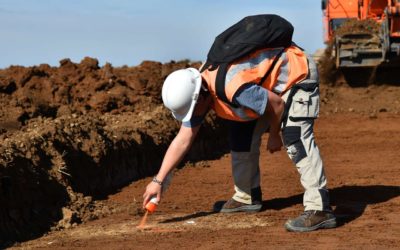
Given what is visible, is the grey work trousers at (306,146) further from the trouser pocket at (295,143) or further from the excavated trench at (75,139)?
the excavated trench at (75,139)

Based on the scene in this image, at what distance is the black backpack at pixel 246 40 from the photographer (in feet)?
23.0

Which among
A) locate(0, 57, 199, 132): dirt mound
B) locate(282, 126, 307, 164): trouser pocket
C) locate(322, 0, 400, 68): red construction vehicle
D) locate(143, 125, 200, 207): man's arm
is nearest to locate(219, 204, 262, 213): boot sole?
locate(282, 126, 307, 164): trouser pocket

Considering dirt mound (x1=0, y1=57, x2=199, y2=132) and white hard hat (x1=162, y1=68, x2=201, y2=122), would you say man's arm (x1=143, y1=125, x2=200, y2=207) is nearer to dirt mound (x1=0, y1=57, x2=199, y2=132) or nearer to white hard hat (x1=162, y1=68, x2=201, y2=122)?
white hard hat (x1=162, y1=68, x2=201, y2=122)

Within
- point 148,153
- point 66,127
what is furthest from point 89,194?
point 148,153

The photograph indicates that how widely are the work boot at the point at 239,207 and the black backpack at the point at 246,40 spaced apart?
151cm

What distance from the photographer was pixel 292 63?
7.21 meters

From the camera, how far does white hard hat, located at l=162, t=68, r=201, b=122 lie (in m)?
6.89

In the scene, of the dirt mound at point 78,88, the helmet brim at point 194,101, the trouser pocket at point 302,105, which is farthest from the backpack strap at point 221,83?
the dirt mound at point 78,88

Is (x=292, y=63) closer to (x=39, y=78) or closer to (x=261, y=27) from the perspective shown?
(x=261, y=27)

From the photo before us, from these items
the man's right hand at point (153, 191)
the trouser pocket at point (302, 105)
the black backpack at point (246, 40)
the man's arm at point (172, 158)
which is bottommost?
the man's right hand at point (153, 191)

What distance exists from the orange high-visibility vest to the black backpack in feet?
0.15

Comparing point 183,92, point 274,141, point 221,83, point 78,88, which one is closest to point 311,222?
point 274,141

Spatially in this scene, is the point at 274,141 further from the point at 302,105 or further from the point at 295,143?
the point at 302,105

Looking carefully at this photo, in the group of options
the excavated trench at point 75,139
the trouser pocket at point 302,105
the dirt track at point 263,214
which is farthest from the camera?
the excavated trench at point 75,139
